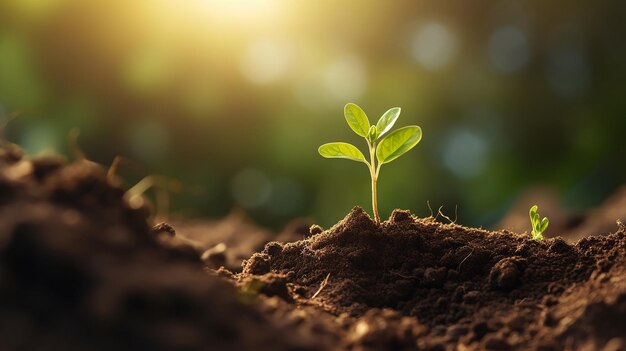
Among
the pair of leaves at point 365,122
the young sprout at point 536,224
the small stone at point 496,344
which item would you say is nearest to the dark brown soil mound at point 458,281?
the small stone at point 496,344

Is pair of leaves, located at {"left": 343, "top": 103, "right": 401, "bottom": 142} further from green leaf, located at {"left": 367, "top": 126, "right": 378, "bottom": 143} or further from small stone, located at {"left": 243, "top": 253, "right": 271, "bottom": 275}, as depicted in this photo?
small stone, located at {"left": 243, "top": 253, "right": 271, "bottom": 275}

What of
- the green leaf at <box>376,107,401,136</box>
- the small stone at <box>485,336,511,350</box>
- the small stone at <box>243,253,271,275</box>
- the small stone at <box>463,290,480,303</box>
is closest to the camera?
the small stone at <box>485,336,511,350</box>

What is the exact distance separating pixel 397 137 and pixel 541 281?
1.68 ft

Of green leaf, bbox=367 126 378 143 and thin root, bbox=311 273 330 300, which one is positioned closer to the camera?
thin root, bbox=311 273 330 300

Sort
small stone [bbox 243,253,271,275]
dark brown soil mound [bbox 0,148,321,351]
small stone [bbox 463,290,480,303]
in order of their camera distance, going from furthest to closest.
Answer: small stone [bbox 243,253,271,275]
small stone [bbox 463,290,480,303]
dark brown soil mound [bbox 0,148,321,351]

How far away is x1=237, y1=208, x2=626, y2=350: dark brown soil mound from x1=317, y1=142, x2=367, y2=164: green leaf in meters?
0.16

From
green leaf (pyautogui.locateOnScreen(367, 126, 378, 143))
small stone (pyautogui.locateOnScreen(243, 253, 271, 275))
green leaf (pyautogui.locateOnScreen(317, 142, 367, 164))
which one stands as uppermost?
green leaf (pyautogui.locateOnScreen(367, 126, 378, 143))

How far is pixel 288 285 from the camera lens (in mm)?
1541

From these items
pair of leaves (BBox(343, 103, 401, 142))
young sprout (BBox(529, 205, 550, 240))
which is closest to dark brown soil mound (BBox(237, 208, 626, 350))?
young sprout (BBox(529, 205, 550, 240))

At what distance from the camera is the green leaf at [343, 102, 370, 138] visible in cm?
173

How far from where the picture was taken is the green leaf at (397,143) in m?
1.68

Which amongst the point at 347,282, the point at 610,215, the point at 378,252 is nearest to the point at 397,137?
the point at 378,252

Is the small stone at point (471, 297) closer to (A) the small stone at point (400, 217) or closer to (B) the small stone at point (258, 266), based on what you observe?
(A) the small stone at point (400, 217)

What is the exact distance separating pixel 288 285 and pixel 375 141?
1.53 feet
